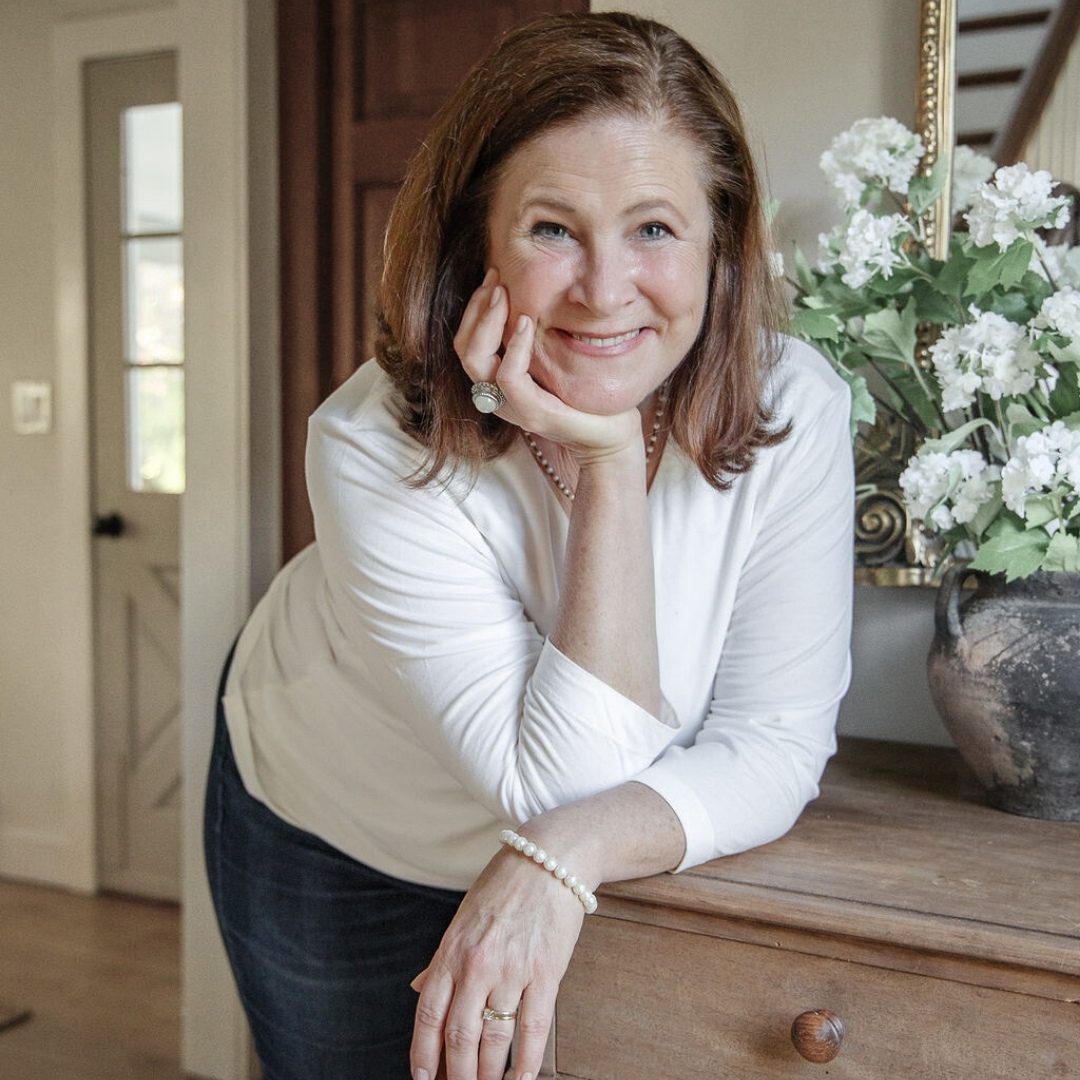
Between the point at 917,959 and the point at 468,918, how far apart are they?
0.36m

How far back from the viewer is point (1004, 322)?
1.27 meters

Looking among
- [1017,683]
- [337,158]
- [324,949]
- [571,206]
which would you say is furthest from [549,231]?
[337,158]

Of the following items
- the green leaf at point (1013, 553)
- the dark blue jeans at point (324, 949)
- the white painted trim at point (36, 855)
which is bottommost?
the white painted trim at point (36, 855)

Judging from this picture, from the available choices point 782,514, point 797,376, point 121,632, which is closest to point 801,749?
point 782,514

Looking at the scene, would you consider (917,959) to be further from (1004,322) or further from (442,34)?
(442,34)

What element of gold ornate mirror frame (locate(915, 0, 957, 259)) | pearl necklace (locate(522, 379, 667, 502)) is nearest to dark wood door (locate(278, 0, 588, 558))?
gold ornate mirror frame (locate(915, 0, 957, 259))

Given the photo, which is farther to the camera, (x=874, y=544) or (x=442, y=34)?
(x=442, y=34)

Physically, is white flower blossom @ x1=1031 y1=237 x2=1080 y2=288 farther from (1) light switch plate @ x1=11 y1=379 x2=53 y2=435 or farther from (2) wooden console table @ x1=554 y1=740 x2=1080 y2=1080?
(1) light switch plate @ x1=11 y1=379 x2=53 y2=435

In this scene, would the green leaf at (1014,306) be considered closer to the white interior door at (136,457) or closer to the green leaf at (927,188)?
the green leaf at (927,188)

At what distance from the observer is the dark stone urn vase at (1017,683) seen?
120 centimetres

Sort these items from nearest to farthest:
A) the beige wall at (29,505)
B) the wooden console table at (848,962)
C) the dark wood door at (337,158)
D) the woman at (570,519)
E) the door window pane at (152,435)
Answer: the wooden console table at (848,962)
the woman at (570,519)
the dark wood door at (337,158)
the door window pane at (152,435)
the beige wall at (29,505)

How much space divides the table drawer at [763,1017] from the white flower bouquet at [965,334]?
0.41 metres

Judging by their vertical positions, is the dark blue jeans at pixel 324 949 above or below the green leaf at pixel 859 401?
below

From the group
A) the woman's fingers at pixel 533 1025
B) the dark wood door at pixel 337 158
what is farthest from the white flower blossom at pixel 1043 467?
the dark wood door at pixel 337 158
